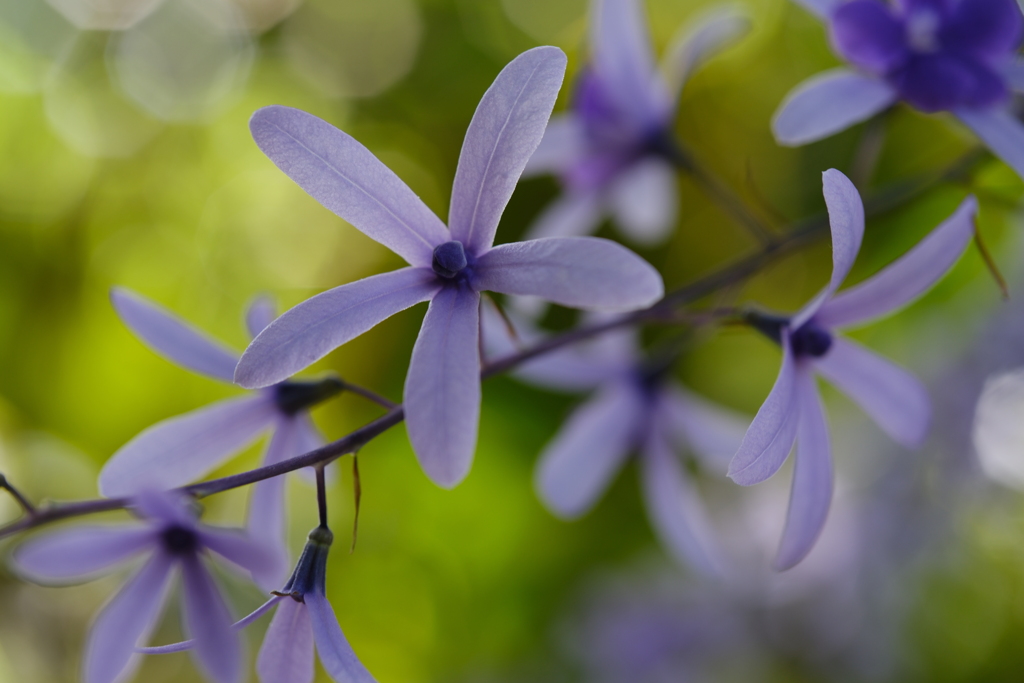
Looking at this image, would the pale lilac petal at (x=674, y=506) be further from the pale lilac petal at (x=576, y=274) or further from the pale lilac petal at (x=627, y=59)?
the pale lilac petal at (x=576, y=274)

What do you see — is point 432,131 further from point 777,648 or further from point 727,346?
point 777,648

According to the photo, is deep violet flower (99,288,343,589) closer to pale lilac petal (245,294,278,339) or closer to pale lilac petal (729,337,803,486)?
pale lilac petal (245,294,278,339)

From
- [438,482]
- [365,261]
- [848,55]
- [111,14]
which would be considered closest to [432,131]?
[365,261]

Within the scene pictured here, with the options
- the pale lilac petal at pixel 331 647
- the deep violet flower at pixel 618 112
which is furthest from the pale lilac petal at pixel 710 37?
the pale lilac petal at pixel 331 647

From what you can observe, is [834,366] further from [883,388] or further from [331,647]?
[331,647]

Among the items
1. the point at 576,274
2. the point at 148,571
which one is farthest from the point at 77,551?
the point at 576,274

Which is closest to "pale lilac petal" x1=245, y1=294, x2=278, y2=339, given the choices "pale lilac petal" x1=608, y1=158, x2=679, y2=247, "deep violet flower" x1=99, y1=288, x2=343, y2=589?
"deep violet flower" x1=99, y1=288, x2=343, y2=589
